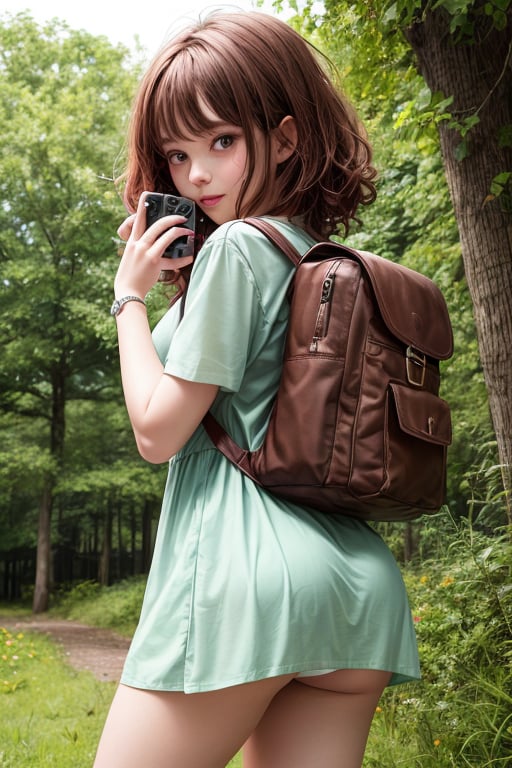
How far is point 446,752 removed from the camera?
338 cm

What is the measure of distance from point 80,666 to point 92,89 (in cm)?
1160

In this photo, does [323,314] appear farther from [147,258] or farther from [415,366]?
[147,258]

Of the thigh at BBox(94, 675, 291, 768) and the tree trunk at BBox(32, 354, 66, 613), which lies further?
the tree trunk at BBox(32, 354, 66, 613)

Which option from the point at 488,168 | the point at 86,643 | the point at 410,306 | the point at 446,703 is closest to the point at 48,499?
the point at 86,643

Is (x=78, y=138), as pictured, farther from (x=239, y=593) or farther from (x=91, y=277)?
(x=239, y=593)

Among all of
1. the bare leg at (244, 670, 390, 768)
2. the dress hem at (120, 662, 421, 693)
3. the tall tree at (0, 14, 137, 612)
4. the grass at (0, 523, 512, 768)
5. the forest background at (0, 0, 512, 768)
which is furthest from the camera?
the tall tree at (0, 14, 137, 612)

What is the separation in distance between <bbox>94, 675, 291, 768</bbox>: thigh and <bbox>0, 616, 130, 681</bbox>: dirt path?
7.92m

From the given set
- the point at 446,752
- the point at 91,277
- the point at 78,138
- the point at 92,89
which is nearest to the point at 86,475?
the point at 91,277

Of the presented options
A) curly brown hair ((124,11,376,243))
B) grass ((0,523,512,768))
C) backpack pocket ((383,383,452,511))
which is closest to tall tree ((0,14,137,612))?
grass ((0,523,512,768))

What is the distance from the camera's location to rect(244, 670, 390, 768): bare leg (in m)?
1.46

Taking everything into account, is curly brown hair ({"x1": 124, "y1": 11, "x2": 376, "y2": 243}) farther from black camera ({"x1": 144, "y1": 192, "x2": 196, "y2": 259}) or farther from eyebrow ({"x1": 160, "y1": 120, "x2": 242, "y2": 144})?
black camera ({"x1": 144, "y1": 192, "x2": 196, "y2": 259})

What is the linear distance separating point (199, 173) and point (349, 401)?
0.56m

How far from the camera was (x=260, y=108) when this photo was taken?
1.57 m

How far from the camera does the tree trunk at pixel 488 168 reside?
356 cm
